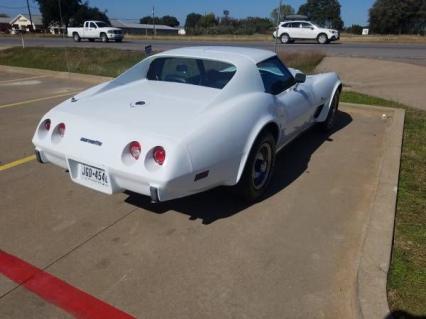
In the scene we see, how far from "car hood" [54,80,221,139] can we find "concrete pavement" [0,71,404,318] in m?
0.90

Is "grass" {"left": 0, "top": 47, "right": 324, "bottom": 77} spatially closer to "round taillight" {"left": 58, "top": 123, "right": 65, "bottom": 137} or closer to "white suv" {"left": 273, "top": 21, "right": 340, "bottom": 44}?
"round taillight" {"left": 58, "top": 123, "right": 65, "bottom": 137}

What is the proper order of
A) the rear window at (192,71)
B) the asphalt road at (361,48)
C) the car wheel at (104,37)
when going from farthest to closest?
the car wheel at (104,37) → the asphalt road at (361,48) → the rear window at (192,71)

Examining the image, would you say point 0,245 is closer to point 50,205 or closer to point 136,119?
point 50,205

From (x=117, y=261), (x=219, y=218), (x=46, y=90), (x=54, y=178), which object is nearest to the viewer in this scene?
(x=117, y=261)

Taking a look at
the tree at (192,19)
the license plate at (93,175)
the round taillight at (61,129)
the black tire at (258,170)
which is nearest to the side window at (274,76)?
the black tire at (258,170)

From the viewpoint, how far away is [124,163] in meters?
2.98

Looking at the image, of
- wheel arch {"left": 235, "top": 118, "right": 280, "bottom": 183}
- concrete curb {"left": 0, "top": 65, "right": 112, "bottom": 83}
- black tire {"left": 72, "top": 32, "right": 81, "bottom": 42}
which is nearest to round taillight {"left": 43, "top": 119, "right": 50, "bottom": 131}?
wheel arch {"left": 235, "top": 118, "right": 280, "bottom": 183}

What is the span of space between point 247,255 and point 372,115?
17.3 ft

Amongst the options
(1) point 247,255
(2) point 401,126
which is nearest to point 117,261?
(1) point 247,255

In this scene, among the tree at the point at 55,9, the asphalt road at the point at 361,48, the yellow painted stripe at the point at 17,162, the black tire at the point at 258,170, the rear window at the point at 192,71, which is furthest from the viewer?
the tree at the point at 55,9

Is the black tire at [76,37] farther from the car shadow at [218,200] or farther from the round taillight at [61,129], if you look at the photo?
the round taillight at [61,129]

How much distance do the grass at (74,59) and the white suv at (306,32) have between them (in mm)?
13832

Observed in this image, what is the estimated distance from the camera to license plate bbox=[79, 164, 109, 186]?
10.2 feet

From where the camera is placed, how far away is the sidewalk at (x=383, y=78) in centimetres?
895
